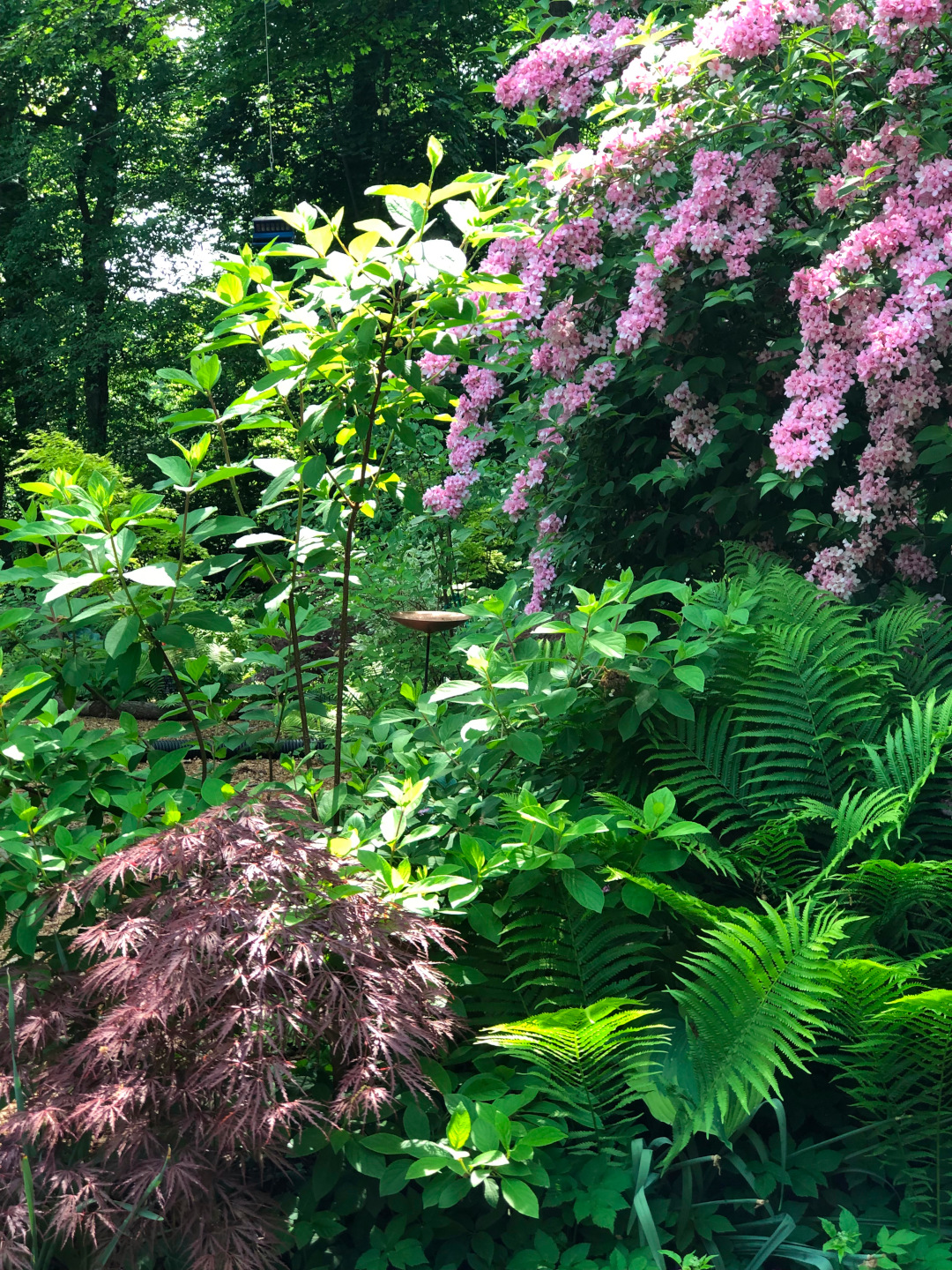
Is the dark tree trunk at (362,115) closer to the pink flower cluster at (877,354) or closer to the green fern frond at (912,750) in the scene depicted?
the pink flower cluster at (877,354)

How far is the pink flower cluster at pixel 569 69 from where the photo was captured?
10.5 feet

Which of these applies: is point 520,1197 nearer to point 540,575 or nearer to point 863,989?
point 863,989

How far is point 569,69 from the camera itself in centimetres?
331

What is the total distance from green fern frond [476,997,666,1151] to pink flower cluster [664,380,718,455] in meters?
1.61

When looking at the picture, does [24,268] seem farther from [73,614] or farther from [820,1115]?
[820,1115]

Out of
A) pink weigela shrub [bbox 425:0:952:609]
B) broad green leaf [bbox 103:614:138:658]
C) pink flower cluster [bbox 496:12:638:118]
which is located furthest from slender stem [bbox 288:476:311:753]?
pink flower cluster [bbox 496:12:638:118]

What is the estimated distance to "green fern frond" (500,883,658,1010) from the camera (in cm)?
174

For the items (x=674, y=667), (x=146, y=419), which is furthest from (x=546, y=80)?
(x=146, y=419)

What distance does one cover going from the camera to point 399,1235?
1.50 meters

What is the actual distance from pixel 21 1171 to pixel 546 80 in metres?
3.22

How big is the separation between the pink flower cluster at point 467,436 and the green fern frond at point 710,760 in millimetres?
1375

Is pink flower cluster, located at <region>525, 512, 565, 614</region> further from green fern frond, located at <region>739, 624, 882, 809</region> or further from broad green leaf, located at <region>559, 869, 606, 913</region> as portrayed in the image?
broad green leaf, located at <region>559, 869, 606, 913</region>

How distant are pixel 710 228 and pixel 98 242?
1200 cm

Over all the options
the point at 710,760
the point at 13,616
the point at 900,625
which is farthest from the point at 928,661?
the point at 13,616
